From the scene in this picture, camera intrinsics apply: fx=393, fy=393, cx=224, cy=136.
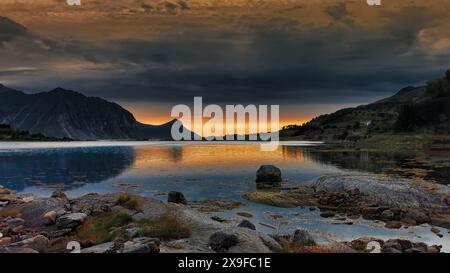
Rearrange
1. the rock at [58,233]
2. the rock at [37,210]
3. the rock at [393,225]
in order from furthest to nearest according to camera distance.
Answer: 1. the rock at [393,225]
2. the rock at [37,210]
3. the rock at [58,233]

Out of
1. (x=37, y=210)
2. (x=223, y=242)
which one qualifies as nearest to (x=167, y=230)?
(x=223, y=242)

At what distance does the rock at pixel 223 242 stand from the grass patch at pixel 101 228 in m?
6.38

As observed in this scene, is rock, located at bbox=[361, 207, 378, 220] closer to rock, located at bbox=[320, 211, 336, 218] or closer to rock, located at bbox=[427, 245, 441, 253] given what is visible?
rock, located at bbox=[320, 211, 336, 218]

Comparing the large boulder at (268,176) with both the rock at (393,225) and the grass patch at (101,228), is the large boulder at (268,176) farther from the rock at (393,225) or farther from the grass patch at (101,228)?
the grass patch at (101,228)

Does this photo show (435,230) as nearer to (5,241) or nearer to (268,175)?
(5,241)

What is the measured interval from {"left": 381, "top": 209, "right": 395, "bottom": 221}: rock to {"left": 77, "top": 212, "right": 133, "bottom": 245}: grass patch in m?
21.8

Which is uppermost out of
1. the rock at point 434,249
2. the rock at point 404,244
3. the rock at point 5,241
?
the rock at point 5,241

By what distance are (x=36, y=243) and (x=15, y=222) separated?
668cm

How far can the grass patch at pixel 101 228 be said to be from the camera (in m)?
22.0

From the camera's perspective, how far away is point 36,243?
2161 centimetres

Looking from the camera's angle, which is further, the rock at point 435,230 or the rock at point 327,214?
the rock at point 327,214

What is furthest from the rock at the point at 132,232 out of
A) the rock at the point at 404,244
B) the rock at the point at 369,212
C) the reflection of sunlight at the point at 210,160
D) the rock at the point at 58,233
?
the reflection of sunlight at the point at 210,160

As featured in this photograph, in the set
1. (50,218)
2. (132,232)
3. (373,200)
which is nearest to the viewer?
(132,232)
